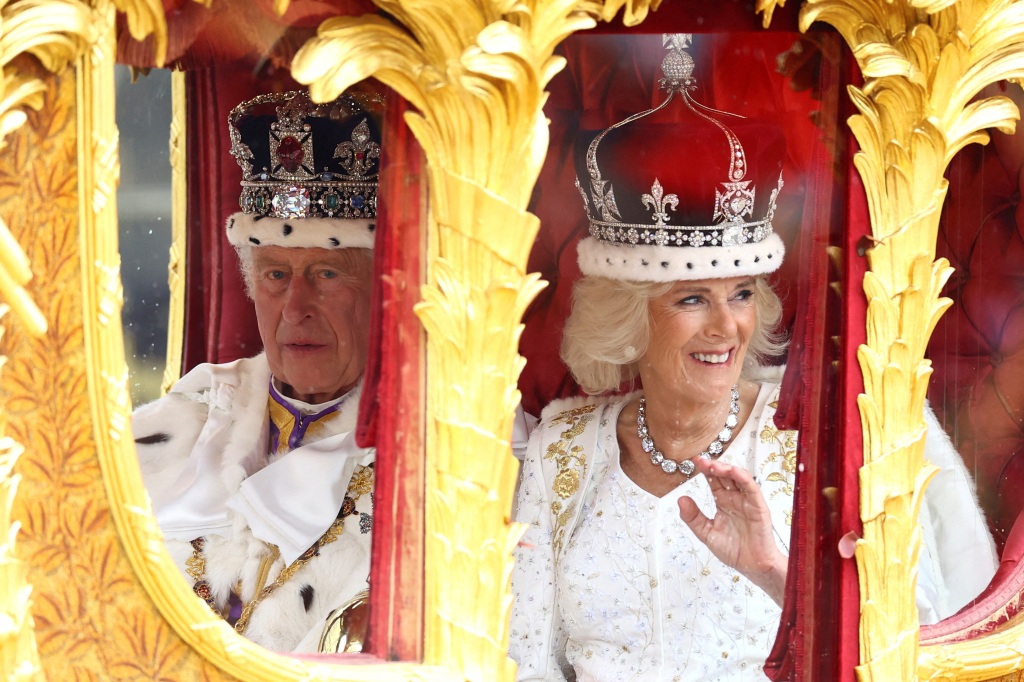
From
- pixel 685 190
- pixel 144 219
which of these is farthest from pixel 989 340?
pixel 144 219

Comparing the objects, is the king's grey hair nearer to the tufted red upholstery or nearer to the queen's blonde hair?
the queen's blonde hair

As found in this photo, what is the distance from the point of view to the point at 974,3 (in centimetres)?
159

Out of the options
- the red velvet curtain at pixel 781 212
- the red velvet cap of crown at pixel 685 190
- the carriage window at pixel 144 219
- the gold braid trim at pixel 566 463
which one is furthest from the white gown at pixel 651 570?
the carriage window at pixel 144 219

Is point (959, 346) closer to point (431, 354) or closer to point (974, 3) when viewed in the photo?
point (974, 3)

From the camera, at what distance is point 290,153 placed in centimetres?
178

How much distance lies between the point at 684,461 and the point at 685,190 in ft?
1.37

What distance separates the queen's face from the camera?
1.93 metres

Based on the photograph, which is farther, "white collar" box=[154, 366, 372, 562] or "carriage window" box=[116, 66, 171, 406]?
"white collar" box=[154, 366, 372, 562]

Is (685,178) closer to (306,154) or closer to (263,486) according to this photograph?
(306,154)

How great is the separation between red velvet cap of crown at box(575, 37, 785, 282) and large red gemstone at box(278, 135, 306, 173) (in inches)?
15.4

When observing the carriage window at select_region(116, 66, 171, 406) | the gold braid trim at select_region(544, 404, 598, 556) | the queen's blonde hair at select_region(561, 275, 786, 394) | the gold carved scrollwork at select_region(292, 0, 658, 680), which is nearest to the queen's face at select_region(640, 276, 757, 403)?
the queen's blonde hair at select_region(561, 275, 786, 394)

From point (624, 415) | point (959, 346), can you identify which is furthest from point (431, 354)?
point (959, 346)

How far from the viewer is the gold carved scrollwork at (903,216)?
5.18ft

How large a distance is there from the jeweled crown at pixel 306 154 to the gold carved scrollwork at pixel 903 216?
0.54m
